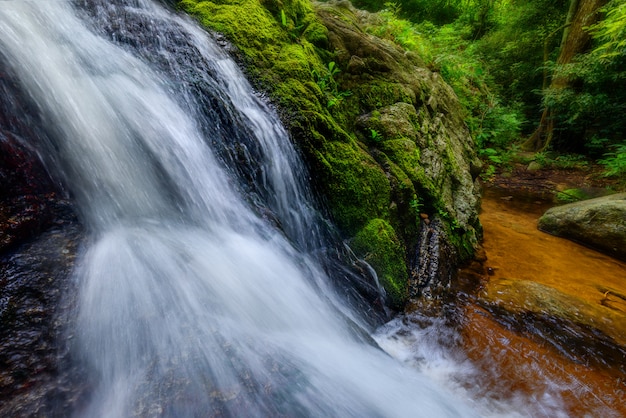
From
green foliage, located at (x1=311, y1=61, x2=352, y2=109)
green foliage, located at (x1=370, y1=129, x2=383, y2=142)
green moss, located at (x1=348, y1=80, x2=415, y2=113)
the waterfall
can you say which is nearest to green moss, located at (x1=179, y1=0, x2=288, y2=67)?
Answer: the waterfall

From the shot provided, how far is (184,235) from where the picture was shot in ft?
7.42

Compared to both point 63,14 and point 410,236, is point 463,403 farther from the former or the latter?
point 63,14

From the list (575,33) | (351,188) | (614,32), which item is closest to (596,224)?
(614,32)

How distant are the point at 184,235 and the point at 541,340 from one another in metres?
3.30

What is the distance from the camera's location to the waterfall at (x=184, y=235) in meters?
1.53

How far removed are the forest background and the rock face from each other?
3184mm

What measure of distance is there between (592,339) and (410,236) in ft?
6.20

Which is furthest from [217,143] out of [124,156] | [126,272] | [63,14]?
[63,14]

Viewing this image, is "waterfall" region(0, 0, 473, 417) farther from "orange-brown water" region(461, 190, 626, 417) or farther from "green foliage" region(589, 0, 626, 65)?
"green foliage" region(589, 0, 626, 65)

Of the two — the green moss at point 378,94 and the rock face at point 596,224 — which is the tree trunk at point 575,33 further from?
the green moss at point 378,94

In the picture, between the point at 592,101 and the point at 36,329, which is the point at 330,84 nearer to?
the point at 36,329

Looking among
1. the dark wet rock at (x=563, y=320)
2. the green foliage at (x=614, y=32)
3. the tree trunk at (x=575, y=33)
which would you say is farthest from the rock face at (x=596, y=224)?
the tree trunk at (x=575, y=33)

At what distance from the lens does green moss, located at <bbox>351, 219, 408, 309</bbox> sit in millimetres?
3066

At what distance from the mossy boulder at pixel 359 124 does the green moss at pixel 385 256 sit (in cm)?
1
